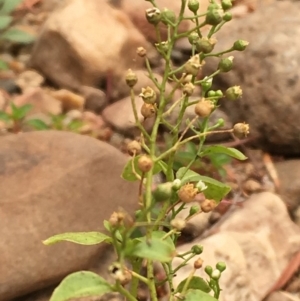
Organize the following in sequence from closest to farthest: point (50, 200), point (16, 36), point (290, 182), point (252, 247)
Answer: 1. point (50, 200)
2. point (252, 247)
3. point (290, 182)
4. point (16, 36)

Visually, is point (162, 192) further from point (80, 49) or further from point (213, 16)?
point (80, 49)

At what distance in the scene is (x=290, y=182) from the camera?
54.3 inches

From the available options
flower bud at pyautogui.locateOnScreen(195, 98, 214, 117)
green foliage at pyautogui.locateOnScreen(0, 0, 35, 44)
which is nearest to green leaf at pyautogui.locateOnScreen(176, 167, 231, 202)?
flower bud at pyautogui.locateOnScreen(195, 98, 214, 117)

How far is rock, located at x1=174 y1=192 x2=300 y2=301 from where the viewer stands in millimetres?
1098

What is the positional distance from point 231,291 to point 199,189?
610mm

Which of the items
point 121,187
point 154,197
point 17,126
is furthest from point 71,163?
point 154,197

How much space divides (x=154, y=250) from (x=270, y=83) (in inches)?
42.8

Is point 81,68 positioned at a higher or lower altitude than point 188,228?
higher

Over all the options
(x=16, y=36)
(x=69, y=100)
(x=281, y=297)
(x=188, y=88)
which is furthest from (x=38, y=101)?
(x=188, y=88)

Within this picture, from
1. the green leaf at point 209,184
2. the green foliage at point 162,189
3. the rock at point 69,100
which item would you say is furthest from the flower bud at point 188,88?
the rock at point 69,100

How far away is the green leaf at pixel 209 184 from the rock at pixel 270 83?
0.85 meters

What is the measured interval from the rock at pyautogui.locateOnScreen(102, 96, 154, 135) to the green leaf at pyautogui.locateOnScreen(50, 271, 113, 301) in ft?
3.09

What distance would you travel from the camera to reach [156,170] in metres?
0.61

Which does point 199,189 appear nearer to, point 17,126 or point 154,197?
point 154,197
